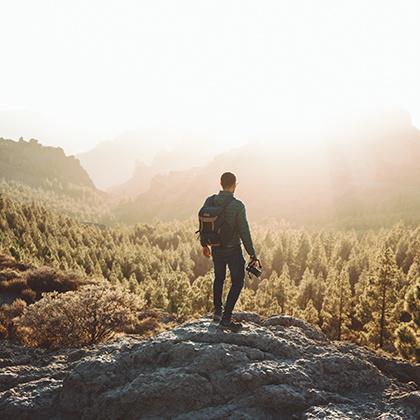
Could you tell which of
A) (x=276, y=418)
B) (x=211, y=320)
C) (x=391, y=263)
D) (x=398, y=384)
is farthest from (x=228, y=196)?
(x=391, y=263)

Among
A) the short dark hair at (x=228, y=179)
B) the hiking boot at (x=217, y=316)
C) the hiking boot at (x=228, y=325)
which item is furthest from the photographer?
the hiking boot at (x=217, y=316)

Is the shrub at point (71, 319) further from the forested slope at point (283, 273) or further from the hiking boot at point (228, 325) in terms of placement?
the forested slope at point (283, 273)

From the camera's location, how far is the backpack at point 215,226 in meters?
10.3

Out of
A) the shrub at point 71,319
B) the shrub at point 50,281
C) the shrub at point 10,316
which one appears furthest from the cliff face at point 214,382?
the shrub at point 50,281

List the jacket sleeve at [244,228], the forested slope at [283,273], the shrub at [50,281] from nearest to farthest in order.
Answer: the jacket sleeve at [244,228], the forested slope at [283,273], the shrub at [50,281]

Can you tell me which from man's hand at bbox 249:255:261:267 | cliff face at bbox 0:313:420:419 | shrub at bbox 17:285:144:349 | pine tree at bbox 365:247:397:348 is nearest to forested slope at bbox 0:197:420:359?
pine tree at bbox 365:247:397:348

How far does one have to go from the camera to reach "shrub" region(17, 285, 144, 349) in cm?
2295

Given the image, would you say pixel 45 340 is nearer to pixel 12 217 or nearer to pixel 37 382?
pixel 37 382

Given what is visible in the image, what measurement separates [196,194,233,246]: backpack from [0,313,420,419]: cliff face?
6.79 feet

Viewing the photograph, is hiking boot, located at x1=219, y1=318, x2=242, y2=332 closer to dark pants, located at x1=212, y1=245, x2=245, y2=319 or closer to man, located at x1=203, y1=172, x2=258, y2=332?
man, located at x1=203, y1=172, x2=258, y2=332

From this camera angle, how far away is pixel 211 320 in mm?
11516

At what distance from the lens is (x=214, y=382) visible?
348 inches

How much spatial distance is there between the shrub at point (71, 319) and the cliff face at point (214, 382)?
12350mm

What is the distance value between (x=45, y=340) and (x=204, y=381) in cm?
1777
